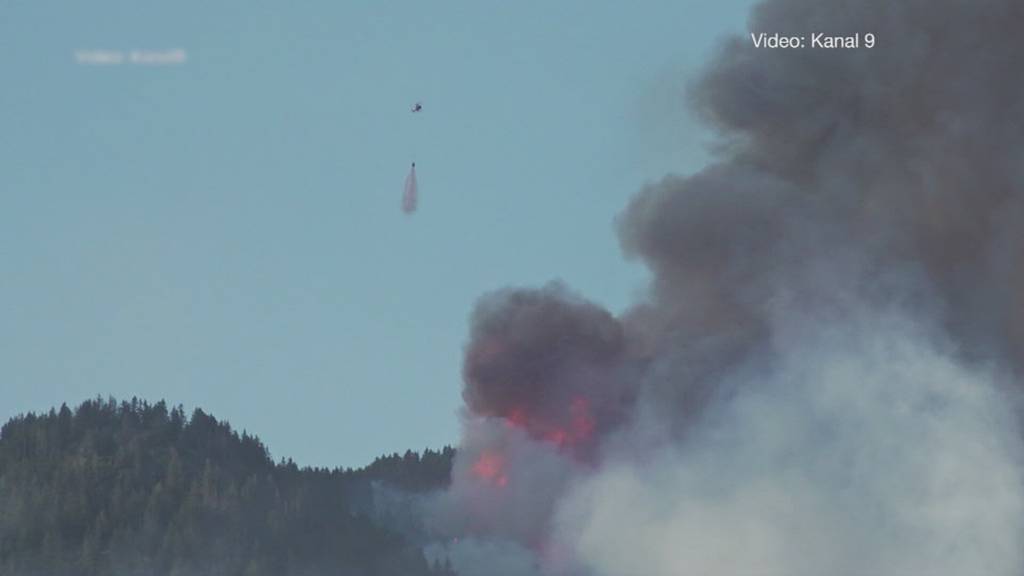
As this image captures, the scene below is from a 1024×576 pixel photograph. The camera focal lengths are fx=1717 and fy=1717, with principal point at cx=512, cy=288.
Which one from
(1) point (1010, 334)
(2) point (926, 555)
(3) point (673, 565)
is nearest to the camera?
(2) point (926, 555)

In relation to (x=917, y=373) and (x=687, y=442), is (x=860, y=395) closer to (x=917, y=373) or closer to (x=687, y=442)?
(x=917, y=373)

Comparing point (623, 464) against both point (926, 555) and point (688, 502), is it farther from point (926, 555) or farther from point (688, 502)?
point (926, 555)

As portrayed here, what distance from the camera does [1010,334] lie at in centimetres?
18712

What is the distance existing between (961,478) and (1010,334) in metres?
26.7

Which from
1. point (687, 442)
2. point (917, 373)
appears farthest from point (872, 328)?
point (687, 442)

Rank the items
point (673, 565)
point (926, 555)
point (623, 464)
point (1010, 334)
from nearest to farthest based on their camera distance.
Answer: point (926, 555) → point (673, 565) → point (1010, 334) → point (623, 464)

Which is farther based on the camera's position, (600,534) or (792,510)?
(600,534)

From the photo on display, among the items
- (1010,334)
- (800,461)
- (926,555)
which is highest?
(1010,334)

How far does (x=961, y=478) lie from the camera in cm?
16662

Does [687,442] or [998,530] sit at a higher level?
[687,442]

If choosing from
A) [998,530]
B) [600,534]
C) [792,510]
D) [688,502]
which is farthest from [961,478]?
[600,534]

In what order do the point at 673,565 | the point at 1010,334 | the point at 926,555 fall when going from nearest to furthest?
the point at 926,555
the point at 673,565
the point at 1010,334

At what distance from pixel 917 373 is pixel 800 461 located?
15905mm

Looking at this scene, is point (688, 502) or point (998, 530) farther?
point (688, 502)
